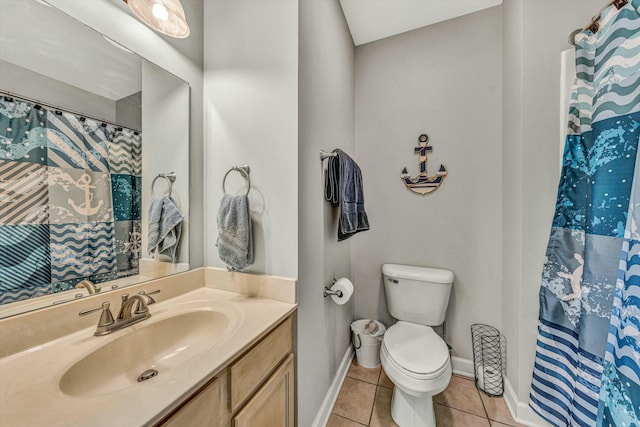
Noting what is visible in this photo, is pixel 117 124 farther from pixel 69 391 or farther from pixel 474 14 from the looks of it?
pixel 474 14

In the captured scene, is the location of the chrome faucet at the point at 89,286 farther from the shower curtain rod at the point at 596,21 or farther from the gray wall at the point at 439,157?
the shower curtain rod at the point at 596,21

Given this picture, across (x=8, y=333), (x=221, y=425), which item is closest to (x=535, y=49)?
(x=221, y=425)

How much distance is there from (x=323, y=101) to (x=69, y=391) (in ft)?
4.81

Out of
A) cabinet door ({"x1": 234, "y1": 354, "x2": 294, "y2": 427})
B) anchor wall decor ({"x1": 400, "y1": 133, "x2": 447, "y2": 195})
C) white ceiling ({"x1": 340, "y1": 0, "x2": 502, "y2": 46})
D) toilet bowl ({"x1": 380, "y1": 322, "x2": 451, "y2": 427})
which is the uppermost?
white ceiling ({"x1": 340, "y1": 0, "x2": 502, "y2": 46})

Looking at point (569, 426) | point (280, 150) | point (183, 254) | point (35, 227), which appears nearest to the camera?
point (35, 227)

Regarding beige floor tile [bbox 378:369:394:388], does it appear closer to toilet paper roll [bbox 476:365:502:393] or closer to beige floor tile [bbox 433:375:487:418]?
beige floor tile [bbox 433:375:487:418]

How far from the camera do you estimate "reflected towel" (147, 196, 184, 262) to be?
1.09 meters

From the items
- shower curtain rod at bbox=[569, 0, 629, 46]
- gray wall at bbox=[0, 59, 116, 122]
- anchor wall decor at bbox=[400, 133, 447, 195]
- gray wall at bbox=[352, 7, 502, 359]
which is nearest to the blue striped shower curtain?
shower curtain rod at bbox=[569, 0, 629, 46]

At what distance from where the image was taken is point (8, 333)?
2.19 ft

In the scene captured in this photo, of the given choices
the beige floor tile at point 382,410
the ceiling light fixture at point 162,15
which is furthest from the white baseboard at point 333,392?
the ceiling light fixture at point 162,15

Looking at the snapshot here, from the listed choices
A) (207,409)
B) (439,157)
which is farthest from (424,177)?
(207,409)

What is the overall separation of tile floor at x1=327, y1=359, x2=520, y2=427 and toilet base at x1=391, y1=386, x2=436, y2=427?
0.27ft

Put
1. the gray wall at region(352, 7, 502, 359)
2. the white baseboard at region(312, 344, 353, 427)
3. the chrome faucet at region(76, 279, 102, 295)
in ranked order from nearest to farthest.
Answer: the chrome faucet at region(76, 279, 102, 295) < the white baseboard at region(312, 344, 353, 427) < the gray wall at region(352, 7, 502, 359)

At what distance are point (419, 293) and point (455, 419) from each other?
0.69 m
